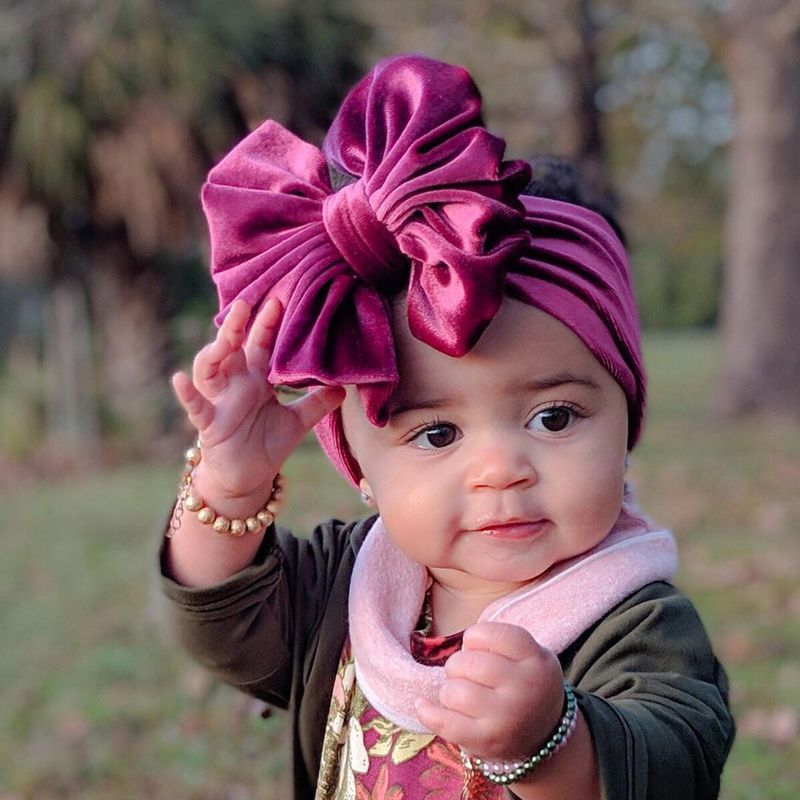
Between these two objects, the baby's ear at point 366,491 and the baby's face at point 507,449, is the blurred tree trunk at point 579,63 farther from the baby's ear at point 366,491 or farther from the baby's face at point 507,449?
the baby's face at point 507,449

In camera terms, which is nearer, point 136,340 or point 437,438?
point 437,438

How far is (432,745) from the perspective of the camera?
5.29 feet

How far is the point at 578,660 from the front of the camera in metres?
1.55

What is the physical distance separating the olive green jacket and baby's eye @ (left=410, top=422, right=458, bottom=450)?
31cm

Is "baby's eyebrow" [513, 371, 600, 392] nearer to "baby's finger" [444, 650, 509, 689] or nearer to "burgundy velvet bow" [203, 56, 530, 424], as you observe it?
"burgundy velvet bow" [203, 56, 530, 424]

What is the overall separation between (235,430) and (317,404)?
121 mm

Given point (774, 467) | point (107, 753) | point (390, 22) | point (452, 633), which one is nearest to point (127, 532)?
point (107, 753)

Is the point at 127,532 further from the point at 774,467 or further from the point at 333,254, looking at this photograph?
the point at 333,254

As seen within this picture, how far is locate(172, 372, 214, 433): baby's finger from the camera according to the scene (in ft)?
5.21

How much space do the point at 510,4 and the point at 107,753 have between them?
11658mm

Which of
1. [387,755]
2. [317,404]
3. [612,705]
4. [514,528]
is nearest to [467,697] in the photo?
[612,705]

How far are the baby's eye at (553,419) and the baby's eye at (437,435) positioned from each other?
0.10 meters

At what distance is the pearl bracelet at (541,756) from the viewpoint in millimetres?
1282

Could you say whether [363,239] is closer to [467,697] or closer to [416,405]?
[416,405]
